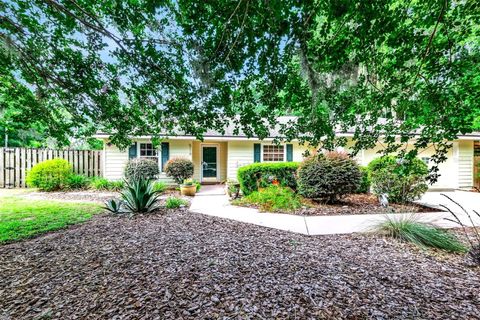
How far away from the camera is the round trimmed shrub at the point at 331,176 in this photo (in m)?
6.21

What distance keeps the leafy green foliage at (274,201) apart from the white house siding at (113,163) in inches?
273

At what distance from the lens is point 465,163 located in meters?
11.4

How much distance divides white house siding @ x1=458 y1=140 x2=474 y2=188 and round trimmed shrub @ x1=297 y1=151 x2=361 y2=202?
30.1 feet

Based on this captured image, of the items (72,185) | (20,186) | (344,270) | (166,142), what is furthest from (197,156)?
(344,270)

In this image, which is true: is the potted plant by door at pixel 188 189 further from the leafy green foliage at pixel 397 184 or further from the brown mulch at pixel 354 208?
the leafy green foliage at pixel 397 184

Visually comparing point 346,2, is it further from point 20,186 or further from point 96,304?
point 20,186

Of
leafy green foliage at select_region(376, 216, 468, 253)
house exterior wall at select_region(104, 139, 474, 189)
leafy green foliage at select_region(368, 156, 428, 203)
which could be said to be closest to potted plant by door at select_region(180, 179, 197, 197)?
house exterior wall at select_region(104, 139, 474, 189)

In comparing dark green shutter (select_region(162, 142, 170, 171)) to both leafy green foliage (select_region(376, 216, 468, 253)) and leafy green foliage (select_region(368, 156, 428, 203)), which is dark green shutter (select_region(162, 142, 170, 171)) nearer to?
leafy green foliage (select_region(368, 156, 428, 203))

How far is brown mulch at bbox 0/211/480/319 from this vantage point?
192cm

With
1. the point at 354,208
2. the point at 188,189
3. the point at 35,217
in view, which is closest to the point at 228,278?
the point at 354,208

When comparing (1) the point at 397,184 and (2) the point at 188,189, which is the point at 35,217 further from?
(1) the point at 397,184

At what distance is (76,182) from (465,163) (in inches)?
731

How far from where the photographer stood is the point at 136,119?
398cm

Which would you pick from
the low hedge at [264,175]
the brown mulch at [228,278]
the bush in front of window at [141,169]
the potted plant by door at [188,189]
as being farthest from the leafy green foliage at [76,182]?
the brown mulch at [228,278]
